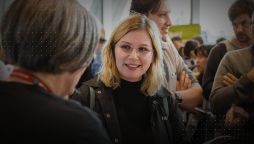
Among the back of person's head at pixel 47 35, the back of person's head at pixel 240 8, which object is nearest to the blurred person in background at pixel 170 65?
the back of person's head at pixel 240 8

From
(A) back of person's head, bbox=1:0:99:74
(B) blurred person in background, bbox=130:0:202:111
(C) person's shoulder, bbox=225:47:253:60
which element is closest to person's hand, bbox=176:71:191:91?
(B) blurred person in background, bbox=130:0:202:111

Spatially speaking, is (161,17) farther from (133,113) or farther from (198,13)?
(133,113)

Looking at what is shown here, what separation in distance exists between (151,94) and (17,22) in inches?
35.0

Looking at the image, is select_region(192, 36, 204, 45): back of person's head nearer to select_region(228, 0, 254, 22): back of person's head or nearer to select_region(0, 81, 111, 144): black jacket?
select_region(228, 0, 254, 22): back of person's head

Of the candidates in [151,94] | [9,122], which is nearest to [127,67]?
[151,94]

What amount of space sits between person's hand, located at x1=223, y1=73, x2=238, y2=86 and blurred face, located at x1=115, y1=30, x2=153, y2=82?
41cm

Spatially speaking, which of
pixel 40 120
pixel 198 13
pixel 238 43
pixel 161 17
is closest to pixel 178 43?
pixel 198 13

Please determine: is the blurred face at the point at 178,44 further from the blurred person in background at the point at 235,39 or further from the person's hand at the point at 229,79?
the person's hand at the point at 229,79

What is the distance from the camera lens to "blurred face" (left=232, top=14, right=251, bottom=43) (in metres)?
1.59

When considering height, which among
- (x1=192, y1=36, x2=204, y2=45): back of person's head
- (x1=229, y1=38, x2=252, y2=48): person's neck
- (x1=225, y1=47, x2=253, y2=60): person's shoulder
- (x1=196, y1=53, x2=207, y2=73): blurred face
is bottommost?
(x1=196, y1=53, x2=207, y2=73): blurred face

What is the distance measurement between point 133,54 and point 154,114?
31 cm

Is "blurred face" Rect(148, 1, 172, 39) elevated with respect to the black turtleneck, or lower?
elevated

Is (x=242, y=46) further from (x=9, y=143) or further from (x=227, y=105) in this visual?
(x=9, y=143)

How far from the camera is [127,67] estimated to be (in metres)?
1.53
